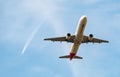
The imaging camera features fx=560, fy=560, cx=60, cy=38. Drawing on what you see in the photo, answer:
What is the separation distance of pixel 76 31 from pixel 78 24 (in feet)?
10.8

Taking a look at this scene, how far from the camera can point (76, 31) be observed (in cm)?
19800

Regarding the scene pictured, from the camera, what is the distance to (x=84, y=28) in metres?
196

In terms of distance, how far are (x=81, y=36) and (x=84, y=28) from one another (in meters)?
4.20

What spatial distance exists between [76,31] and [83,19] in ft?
20.3

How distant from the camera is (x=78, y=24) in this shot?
643 feet

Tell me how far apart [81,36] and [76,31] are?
9.08 feet

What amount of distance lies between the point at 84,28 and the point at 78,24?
100 inches

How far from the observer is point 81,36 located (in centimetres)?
19912

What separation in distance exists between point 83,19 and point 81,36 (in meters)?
7.81
